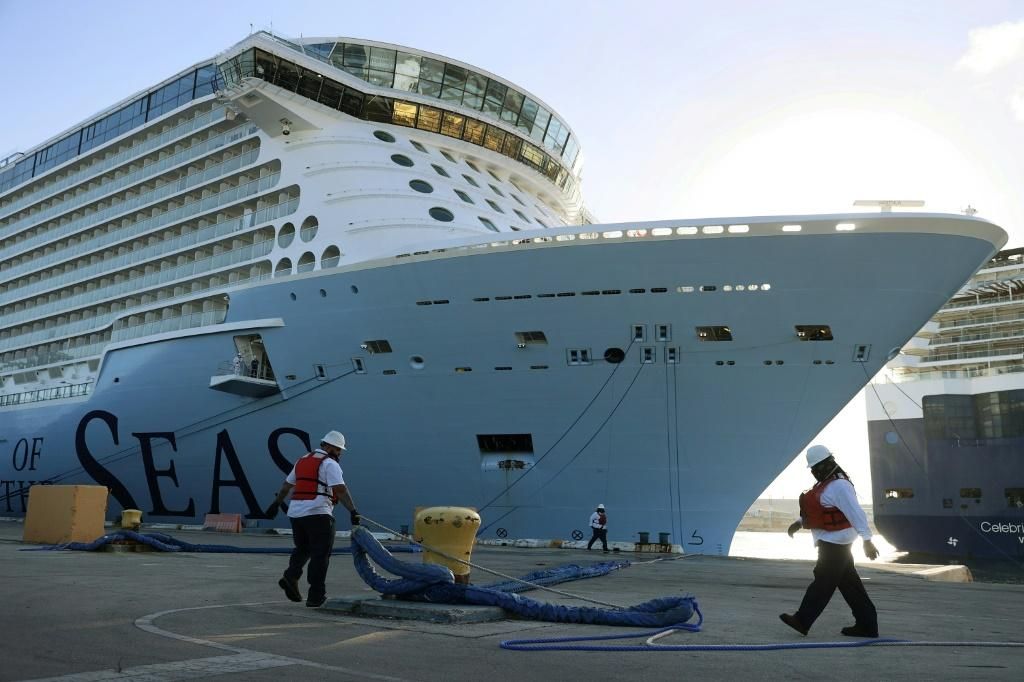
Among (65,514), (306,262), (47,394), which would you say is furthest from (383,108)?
(47,394)

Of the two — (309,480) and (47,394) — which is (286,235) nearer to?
(47,394)

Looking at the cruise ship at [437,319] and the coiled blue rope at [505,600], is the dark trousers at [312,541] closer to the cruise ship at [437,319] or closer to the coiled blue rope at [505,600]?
the coiled blue rope at [505,600]

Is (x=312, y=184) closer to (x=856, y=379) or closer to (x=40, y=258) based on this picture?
(x=856, y=379)

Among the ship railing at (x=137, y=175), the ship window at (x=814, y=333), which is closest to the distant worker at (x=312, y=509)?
the ship window at (x=814, y=333)

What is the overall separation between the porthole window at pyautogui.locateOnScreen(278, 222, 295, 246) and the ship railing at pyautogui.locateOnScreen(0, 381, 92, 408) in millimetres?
7757

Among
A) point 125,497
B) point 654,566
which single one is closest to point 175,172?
point 125,497

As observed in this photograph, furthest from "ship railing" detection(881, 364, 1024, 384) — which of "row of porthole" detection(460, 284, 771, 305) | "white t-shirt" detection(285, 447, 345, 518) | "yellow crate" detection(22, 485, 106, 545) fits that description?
"white t-shirt" detection(285, 447, 345, 518)

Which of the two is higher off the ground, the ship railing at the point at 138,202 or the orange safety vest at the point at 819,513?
the ship railing at the point at 138,202

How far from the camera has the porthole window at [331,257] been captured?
18.3 metres

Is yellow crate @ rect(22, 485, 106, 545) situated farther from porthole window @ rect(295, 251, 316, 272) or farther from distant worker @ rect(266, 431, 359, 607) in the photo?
distant worker @ rect(266, 431, 359, 607)

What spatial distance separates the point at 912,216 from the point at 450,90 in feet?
44.5

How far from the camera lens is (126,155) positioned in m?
28.5

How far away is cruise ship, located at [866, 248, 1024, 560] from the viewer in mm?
34062

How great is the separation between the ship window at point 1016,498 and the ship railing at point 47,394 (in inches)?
1291
